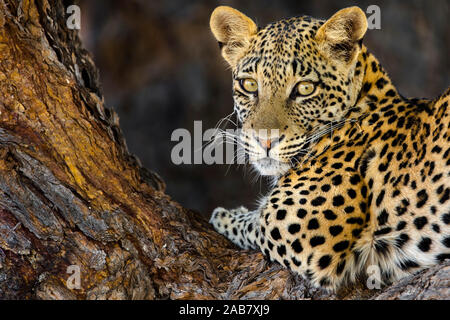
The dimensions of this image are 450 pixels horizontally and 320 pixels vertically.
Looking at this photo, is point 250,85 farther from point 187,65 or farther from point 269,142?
point 187,65

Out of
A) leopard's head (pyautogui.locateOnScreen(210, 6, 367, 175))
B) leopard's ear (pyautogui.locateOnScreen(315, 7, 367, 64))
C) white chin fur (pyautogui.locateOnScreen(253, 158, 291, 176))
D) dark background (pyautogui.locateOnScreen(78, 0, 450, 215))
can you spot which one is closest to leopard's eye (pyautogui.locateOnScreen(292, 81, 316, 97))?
leopard's head (pyautogui.locateOnScreen(210, 6, 367, 175))

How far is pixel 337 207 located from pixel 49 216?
226cm

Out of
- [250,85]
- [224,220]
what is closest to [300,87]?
[250,85]

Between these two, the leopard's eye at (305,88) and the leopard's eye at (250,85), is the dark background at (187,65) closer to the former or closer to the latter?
the leopard's eye at (250,85)

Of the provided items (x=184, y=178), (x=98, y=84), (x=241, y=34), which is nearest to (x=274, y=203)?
(x=241, y=34)

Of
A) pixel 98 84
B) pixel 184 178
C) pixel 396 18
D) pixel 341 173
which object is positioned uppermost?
pixel 396 18

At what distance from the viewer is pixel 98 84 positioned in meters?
6.04

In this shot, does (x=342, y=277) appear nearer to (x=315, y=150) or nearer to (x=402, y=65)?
(x=315, y=150)

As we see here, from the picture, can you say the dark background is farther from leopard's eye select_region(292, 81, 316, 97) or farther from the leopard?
leopard's eye select_region(292, 81, 316, 97)

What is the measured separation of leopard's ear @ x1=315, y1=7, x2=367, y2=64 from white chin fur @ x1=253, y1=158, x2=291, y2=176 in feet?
3.47

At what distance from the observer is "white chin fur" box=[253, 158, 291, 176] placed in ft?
17.9

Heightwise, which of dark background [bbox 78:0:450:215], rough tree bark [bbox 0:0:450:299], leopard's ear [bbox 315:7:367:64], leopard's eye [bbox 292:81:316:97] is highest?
dark background [bbox 78:0:450:215]

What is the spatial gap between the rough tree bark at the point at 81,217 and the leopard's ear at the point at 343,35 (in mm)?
1939

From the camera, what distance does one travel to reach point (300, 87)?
5.39m
